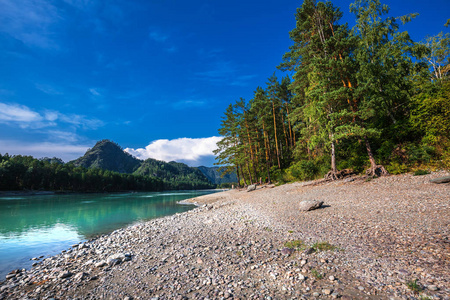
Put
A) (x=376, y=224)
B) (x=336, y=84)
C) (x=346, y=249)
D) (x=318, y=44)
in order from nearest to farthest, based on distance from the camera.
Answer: (x=346, y=249) → (x=376, y=224) → (x=336, y=84) → (x=318, y=44)

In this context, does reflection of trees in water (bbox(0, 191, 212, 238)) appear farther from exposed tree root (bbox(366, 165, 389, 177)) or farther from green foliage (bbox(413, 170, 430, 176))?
green foliage (bbox(413, 170, 430, 176))

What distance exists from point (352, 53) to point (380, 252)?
68.7 ft

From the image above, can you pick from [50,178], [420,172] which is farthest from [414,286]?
[50,178]

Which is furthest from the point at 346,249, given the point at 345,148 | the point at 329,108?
the point at 345,148

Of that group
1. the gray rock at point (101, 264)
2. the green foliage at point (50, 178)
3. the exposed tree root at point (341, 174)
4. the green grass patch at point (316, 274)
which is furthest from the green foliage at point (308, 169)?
the green foliage at point (50, 178)

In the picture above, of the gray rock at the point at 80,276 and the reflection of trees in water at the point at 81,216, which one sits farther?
the reflection of trees in water at the point at 81,216

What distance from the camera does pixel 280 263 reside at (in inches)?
215

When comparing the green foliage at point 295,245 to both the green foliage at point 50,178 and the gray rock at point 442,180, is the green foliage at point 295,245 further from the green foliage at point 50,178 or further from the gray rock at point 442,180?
the green foliage at point 50,178

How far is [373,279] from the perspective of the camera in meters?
4.16

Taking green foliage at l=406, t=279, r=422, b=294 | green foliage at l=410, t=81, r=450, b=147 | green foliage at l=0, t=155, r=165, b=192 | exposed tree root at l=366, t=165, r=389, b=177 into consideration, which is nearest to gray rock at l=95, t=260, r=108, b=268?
green foliage at l=406, t=279, r=422, b=294

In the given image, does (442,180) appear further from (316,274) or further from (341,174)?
(316,274)

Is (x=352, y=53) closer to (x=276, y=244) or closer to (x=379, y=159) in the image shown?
(x=379, y=159)

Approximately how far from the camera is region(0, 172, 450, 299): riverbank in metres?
4.14

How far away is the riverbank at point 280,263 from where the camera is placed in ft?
13.6
